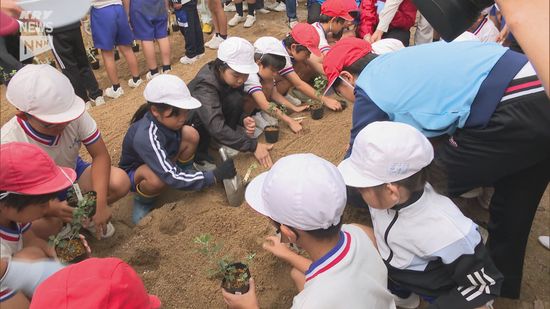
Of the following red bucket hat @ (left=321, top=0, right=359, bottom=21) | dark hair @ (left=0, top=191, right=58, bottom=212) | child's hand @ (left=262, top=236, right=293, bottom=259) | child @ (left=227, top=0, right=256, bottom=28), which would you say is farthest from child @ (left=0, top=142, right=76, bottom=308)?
child @ (left=227, top=0, right=256, bottom=28)

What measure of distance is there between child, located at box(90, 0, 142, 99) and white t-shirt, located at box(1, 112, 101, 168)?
2.25 meters

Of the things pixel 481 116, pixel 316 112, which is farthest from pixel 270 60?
pixel 481 116

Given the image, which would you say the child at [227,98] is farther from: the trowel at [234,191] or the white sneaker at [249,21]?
the white sneaker at [249,21]

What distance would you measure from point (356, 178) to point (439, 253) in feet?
1.60

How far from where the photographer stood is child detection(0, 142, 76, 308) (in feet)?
6.28

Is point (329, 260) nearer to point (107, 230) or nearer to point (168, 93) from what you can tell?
point (168, 93)

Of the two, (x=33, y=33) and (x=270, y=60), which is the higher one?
(x=270, y=60)

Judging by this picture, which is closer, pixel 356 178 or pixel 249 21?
pixel 356 178

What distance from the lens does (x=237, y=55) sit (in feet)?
10.9

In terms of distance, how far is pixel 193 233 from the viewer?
2826 millimetres

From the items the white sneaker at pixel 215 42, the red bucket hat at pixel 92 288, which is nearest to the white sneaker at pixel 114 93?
the white sneaker at pixel 215 42

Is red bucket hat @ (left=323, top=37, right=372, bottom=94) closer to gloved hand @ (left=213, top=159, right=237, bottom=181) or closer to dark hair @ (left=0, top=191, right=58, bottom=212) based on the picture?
gloved hand @ (left=213, top=159, right=237, bottom=181)

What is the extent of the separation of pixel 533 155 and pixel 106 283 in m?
1.95

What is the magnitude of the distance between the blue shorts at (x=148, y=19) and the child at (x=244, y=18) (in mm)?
1912
